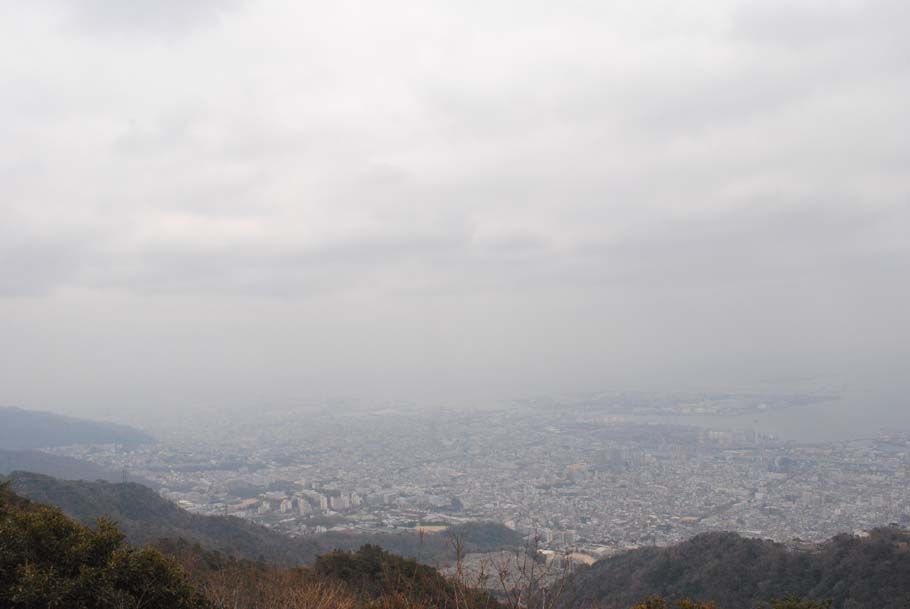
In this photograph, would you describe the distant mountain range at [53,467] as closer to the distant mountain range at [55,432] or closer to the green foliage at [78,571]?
the distant mountain range at [55,432]

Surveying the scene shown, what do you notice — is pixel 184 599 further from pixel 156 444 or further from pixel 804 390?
pixel 804 390

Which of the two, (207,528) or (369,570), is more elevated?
(369,570)

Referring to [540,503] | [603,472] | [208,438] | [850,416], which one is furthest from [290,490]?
[850,416]

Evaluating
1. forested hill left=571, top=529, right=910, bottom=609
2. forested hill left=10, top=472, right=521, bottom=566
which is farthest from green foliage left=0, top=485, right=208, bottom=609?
forested hill left=10, top=472, right=521, bottom=566

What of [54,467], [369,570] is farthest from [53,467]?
[369,570]

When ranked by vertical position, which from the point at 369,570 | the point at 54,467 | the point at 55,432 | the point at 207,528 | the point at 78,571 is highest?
the point at 78,571

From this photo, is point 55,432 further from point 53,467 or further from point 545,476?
point 545,476
